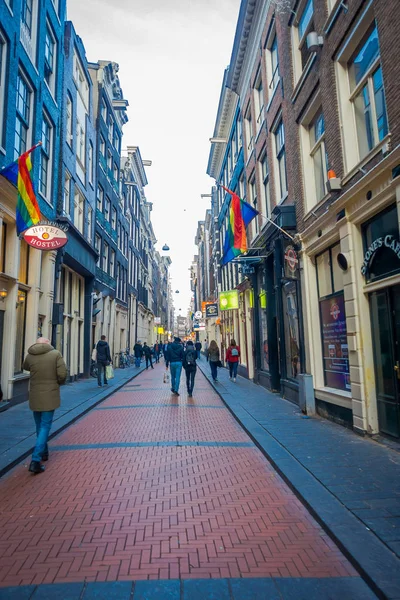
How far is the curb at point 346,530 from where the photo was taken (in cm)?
291

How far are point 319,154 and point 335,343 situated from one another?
15.4 feet

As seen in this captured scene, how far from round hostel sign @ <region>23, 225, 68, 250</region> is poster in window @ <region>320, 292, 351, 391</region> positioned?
23.1 ft

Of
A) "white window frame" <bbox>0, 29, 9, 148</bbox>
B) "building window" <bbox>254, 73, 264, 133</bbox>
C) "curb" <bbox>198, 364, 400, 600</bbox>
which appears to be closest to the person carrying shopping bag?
"building window" <bbox>254, 73, 264, 133</bbox>

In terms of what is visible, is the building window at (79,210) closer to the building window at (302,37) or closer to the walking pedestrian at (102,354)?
the walking pedestrian at (102,354)

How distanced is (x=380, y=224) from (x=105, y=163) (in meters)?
21.4

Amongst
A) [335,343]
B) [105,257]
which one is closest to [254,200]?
[335,343]

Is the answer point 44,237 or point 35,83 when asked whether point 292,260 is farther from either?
point 35,83

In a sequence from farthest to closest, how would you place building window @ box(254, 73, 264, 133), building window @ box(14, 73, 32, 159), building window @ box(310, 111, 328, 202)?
building window @ box(254, 73, 264, 133) → building window @ box(14, 73, 32, 159) → building window @ box(310, 111, 328, 202)

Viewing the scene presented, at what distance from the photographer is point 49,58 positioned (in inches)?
582

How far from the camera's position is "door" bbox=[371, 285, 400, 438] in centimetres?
630

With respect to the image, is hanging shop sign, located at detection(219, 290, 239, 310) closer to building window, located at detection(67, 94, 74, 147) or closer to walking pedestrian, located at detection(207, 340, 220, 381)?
walking pedestrian, located at detection(207, 340, 220, 381)

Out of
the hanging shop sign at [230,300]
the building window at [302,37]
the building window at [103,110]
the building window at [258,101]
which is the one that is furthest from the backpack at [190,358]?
the building window at [103,110]

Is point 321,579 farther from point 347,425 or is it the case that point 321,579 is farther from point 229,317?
point 229,317

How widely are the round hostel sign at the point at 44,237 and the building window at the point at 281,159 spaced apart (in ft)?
22.6
